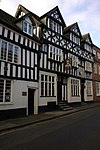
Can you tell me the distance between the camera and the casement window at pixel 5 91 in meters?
11.2

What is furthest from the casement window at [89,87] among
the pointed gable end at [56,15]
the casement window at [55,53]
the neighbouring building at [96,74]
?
the pointed gable end at [56,15]

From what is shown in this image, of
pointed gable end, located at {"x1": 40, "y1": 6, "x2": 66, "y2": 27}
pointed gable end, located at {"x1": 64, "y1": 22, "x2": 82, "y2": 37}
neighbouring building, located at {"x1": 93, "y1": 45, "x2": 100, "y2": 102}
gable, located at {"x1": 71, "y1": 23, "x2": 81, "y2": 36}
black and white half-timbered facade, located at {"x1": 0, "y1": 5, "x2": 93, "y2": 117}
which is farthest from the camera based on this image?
neighbouring building, located at {"x1": 93, "y1": 45, "x2": 100, "y2": 102}

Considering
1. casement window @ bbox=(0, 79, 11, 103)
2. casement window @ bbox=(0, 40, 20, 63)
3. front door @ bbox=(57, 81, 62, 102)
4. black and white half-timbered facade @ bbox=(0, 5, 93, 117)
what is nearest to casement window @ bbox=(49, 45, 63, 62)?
black and white half-timbered facade @ bbox=(0, 5, 93, 117)

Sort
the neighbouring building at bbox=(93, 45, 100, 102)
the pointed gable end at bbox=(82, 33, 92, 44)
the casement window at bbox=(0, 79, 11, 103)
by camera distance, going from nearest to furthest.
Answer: the casement window at bbox=(0, 79, 11, 103) < the pointed gable end at bbox=(82, 33, 92, 44) < the neighbouring building at bbox=(93, 45, 100, 102)

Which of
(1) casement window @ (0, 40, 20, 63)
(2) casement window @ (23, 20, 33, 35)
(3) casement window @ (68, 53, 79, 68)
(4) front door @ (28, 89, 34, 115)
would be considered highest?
(2) casement window @ (23, 20, 33, 35)

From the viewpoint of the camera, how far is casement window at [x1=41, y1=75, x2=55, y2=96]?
50.2 ft

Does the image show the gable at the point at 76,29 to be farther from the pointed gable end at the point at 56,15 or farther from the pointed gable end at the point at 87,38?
the pointed gable end at the point at 56,15

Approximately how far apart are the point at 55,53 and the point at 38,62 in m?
3.13

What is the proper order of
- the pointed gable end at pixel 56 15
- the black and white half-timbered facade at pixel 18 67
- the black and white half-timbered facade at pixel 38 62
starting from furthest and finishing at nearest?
the pointed gable end at pixel 56 15, the black and white half-timbered facade at pixel 38 62, the black and white half-timbered facade at pixel 18 67

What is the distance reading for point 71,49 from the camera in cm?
2022

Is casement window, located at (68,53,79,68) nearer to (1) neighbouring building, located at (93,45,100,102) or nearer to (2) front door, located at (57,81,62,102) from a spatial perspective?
(2) front door, located at (57,81,62,102)

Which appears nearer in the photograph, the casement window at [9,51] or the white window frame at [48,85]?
the casement window at [9,51]

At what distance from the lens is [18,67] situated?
494 inches

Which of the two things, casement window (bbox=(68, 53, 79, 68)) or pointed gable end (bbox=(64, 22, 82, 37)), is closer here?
casement window (bbox=(68, 53, 79, 68))
